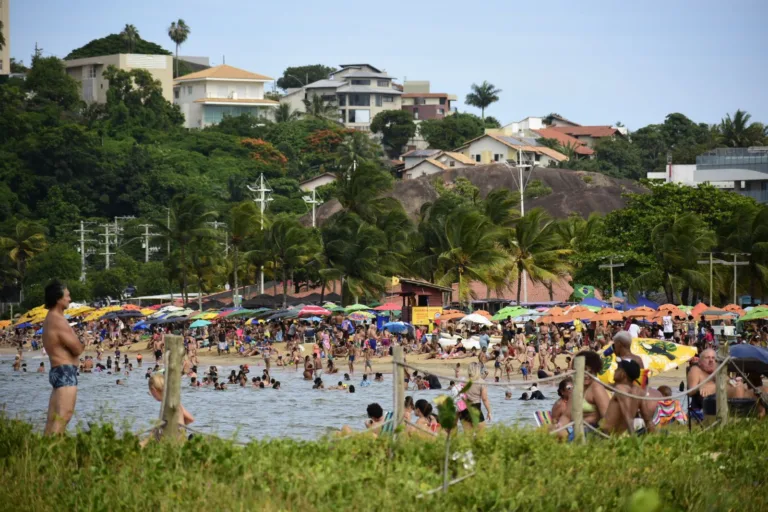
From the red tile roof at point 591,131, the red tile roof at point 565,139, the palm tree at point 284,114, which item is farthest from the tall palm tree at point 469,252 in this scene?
the red tile roof at point 591,131

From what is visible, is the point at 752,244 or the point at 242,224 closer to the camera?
the point at 752,244

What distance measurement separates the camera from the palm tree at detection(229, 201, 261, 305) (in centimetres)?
5625

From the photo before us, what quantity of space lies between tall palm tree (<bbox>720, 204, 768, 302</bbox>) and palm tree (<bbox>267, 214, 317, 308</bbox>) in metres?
20.9

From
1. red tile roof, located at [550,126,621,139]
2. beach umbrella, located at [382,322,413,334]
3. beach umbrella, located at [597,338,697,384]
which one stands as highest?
red tile roof, located at [550,126,621,139]

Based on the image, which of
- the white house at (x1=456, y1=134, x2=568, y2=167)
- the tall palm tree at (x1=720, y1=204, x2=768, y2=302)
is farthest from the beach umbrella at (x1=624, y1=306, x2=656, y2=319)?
the white house at (x1=456, y1=134, x2=568, y2=167)

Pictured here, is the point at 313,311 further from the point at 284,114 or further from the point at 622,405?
the point at 284,114

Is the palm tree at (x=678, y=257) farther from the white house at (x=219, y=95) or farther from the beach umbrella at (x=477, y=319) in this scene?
the white house at (x=219, y=95)

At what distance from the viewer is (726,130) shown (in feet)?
301

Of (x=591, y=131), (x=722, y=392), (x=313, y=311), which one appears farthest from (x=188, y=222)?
(x=591, y=131)

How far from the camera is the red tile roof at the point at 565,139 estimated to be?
108 m

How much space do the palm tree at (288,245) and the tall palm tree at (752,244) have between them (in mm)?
20908

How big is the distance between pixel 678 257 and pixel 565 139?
71178mm

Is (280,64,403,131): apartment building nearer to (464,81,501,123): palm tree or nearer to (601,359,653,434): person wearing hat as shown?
(464,81,501,123): palm tree

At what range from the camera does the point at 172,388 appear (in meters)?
8.33
